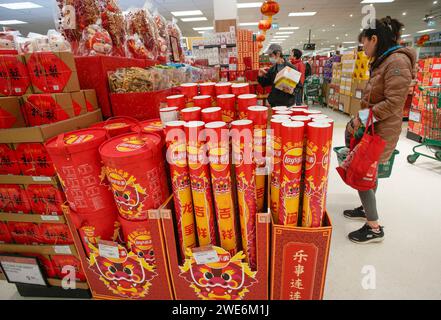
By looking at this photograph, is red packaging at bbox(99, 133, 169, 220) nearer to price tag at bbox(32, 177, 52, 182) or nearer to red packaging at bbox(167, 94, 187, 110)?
red packaging at bbox(167, 94, 187, 110)

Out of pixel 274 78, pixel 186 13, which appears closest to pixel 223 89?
pixel 274 78

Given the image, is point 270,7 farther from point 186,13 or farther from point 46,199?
point 186,13

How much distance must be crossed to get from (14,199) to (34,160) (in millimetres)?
308

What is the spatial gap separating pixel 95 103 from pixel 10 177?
1.90ft

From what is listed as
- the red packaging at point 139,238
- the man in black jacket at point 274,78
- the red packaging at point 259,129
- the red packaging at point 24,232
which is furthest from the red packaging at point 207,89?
the man in black jacket at point 274,78

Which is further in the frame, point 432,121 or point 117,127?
point 432,121

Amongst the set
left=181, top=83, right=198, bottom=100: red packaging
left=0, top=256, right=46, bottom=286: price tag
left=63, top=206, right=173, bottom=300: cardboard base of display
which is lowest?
left=0, top=256, right=46, bottom=286: price tag

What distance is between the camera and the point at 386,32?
172cm

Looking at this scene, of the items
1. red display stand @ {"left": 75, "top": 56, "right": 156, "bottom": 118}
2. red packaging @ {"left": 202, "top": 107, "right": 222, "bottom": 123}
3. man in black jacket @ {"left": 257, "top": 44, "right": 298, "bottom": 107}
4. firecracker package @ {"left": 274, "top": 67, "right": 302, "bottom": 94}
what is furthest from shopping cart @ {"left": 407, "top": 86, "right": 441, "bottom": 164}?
red display stand @ {"left": 75, "top": 56, "right": 156, "bottom": 118}

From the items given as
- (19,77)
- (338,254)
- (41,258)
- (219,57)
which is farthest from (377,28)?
(219,57)

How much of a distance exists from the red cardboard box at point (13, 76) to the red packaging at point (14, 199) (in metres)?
0.49

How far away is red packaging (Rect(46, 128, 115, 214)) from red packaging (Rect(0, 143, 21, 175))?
13.9 inches

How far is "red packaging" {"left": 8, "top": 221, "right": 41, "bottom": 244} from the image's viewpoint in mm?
1380

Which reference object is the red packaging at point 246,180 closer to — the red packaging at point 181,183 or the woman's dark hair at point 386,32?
the red packaging at point 181,183
